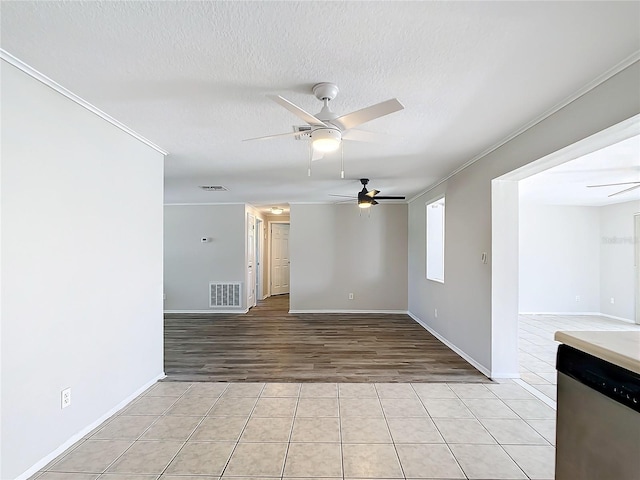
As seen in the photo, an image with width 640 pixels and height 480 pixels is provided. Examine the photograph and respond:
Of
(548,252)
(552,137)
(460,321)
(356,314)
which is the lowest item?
(356,314)

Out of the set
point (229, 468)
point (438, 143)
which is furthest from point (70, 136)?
point (438, 143)

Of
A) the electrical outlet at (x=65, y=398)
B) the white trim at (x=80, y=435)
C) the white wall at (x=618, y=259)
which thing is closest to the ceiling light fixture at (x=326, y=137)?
the electrical outlet at (x=65, y=398)

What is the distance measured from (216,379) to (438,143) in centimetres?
321

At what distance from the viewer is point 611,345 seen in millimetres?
926

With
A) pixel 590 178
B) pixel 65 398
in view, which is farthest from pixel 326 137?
pixel 590 178

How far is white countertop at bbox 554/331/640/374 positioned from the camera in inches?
32.8

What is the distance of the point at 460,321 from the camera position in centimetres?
409

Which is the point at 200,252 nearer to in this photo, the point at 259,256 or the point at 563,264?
the point at 259,256

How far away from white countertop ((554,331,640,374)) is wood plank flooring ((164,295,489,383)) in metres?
2.47

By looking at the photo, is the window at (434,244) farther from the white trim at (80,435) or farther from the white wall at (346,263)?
the white trim at (80,435)

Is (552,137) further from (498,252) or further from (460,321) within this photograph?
(460,321)

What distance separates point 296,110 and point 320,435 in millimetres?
2165

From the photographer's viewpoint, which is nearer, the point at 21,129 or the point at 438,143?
the point at 21,129

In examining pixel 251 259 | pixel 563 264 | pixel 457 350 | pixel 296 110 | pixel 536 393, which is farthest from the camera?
pixel 251 259
